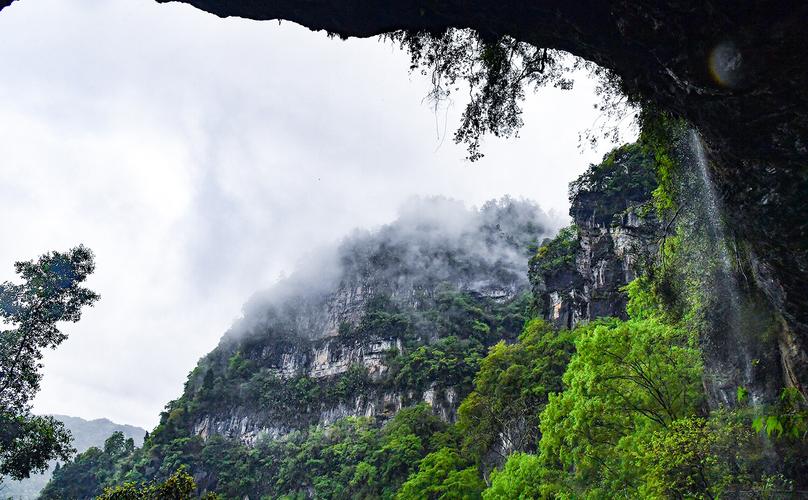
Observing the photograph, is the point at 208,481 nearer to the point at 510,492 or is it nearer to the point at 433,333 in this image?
the point at 433,333

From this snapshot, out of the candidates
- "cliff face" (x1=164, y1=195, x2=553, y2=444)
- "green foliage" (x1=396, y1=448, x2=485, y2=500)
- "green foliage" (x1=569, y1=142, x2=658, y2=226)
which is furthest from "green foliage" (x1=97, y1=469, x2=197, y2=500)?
"cliff face" (x1=164, y1=195, x2=553, y2=444)

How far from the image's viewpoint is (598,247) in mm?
35250

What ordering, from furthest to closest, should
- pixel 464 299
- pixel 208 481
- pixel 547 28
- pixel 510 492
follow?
A: pixel 464 299 → pixel 208 481 → pixel 510 492 → pixel 547 28

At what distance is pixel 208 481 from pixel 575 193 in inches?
2211

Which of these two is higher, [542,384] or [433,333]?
[433,333]

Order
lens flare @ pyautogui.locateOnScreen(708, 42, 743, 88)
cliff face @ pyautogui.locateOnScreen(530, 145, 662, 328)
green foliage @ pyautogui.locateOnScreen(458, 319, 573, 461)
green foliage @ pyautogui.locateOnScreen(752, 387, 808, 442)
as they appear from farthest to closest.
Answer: cliff face @ pyautogui.locateOnScreen(530, 145, 662, 328) → green foliage @ pyautogui.locateOnScreen(458, 319, 573, 461) → green foliage @ pyautogui.locateOnScreen(752, 387, 808, 442) → lens flare @ pyautogui.locateOnScreen(708, 42, 743, 88)

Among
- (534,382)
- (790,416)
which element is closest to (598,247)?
(534,382)

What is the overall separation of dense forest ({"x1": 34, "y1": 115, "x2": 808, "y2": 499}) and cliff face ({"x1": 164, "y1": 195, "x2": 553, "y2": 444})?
0.36 meters


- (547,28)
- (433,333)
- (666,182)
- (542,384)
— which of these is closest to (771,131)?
(547,28)

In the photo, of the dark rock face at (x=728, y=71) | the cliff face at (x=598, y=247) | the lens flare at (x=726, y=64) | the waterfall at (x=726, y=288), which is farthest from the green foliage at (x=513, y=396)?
the lens flare at (x=726, y=64)

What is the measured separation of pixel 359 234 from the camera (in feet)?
344

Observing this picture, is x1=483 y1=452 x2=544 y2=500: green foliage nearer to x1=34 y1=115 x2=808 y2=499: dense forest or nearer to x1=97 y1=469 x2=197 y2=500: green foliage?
x1=34 y1=115 x2=808 y2=499: dense forest

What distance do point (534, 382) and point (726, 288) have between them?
19761mm

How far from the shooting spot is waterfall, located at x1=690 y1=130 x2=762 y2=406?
5270 millimetres
